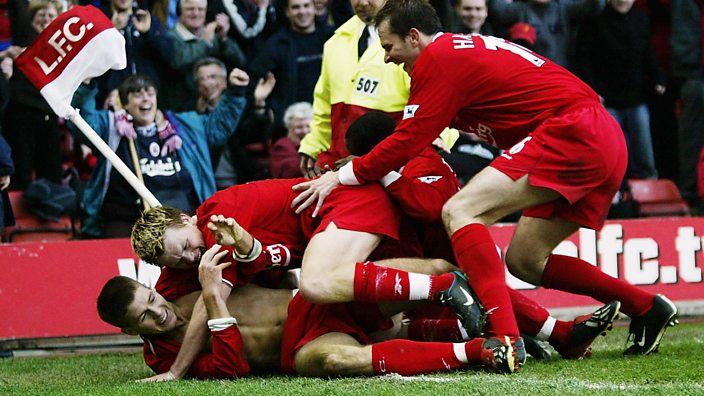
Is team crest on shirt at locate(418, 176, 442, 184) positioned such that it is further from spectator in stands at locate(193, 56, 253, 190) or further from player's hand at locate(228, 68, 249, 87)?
spectator in stands at locate(193, 56, 253, 190)

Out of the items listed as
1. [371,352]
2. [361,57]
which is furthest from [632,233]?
[371,352]

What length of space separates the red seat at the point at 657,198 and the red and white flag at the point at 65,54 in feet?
16.2

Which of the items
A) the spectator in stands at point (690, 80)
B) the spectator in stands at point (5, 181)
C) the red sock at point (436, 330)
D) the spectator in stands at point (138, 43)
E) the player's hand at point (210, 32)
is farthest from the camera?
the spectator in stands at point (690, 80)

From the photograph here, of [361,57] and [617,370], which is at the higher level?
[361,57]

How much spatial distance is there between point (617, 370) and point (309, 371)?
140 cm

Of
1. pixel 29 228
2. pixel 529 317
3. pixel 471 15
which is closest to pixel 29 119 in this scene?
pixel 29 228

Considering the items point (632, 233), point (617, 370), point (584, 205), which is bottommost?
point (632, 233)

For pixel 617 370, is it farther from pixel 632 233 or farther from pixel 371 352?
pixel 632 233

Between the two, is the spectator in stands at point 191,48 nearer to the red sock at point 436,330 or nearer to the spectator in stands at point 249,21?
the spectator in stands at point 249,21

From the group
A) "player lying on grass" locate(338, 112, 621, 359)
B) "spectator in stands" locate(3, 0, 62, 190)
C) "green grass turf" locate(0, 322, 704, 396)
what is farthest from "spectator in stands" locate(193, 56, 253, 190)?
"player lying on grass" locate(338, 112, 621, 359)

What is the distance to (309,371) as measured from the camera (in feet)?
18.0

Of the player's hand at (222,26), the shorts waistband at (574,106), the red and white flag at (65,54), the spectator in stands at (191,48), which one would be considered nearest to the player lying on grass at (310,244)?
the shorts waistband at (574,106)

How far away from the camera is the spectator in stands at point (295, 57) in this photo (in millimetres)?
9789

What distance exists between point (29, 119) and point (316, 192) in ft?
12.6
